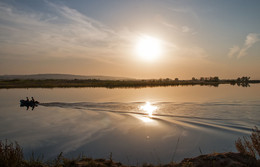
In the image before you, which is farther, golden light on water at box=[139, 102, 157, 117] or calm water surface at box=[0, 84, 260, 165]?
golden light on water at box=[139, 102, 157, 117]

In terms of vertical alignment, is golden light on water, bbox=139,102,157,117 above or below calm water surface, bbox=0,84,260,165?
above

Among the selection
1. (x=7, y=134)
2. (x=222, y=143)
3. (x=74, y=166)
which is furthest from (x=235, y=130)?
(x=7, y=134)

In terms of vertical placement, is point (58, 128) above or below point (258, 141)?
below

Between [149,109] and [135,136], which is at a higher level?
[149,109]

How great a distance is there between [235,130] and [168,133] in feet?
12.7

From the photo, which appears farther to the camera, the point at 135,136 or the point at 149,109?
the point at 149,109

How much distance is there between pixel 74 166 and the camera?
18.0 feet

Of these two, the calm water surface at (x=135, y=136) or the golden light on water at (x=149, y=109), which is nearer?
the calm water surface at (x=135, y=136)

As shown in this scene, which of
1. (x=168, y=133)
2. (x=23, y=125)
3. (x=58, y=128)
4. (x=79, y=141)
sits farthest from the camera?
(x=23, y=125)

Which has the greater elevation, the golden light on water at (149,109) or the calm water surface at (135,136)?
the golden light on water at (149,109)

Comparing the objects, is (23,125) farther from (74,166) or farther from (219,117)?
(219,117)

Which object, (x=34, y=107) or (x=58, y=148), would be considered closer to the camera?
(x=58, y=148)

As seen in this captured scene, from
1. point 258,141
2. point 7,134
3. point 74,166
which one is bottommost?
point 7,134

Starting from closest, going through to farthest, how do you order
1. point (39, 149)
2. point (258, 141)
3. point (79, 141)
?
point (258, 141) < point (39, 149) < point (79, 141)
